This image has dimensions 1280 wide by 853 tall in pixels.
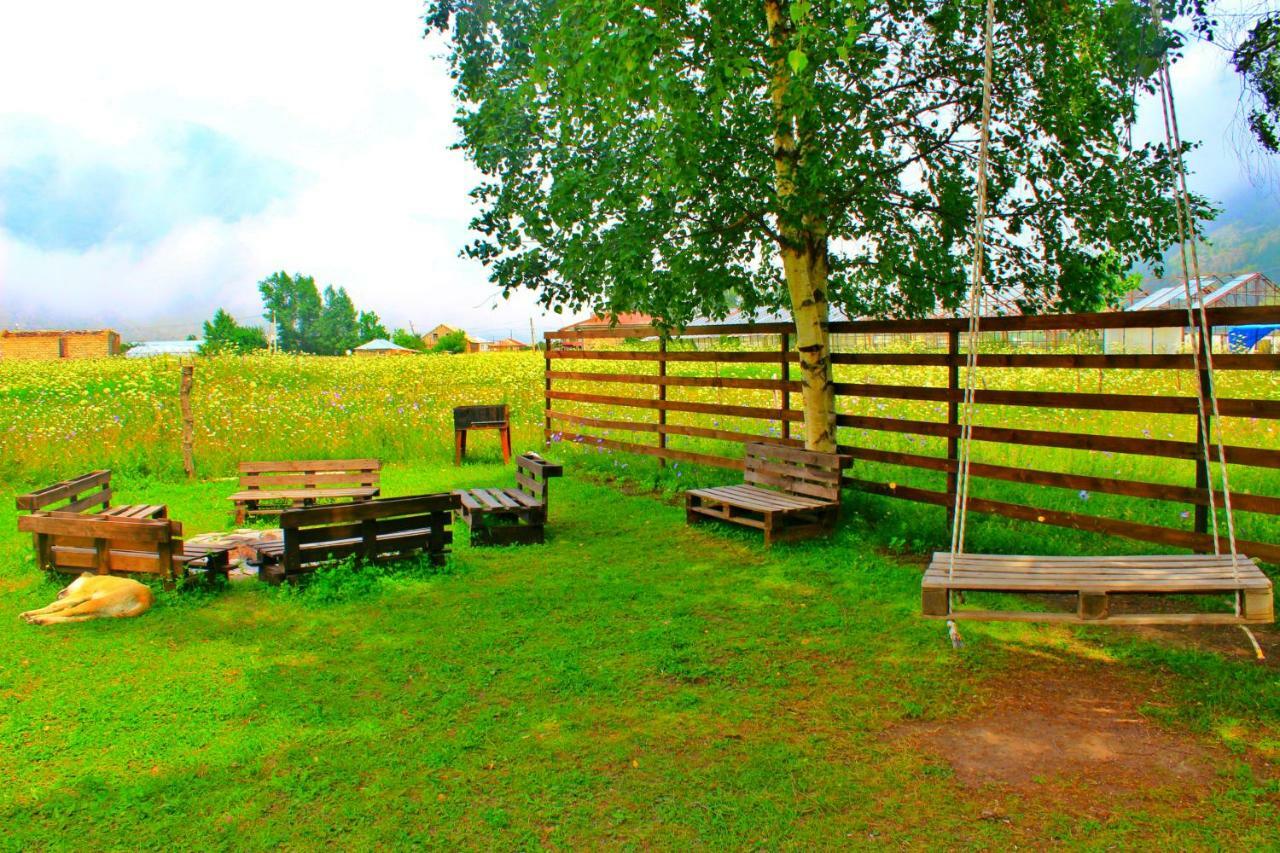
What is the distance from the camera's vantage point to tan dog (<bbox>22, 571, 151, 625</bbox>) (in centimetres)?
591

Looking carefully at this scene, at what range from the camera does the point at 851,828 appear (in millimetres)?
3301

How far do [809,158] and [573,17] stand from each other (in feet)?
6.75

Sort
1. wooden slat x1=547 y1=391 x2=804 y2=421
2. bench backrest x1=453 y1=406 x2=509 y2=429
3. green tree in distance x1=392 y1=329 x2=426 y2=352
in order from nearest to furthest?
wooden slat x1=547 y1=391 x2=804 y2=421
bench backrest x1=453 y1=406 x2=509 y2=429
green tree in distance x1=392 y1=329 x2=426 y2=352

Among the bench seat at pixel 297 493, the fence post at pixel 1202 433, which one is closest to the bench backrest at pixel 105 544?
the bench seat at pixel 297 493

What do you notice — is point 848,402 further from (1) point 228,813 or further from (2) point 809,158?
(1) point 228,813

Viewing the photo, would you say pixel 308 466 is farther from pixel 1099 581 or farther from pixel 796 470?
pixel 1099 581

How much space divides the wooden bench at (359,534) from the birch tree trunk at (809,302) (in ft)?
11.3

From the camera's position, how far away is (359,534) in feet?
22.0

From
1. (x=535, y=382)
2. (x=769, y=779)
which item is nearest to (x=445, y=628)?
(x=769, y=779)

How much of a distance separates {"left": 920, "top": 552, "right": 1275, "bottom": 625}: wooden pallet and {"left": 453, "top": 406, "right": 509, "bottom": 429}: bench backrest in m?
9.23

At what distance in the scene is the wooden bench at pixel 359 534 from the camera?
6426 mm

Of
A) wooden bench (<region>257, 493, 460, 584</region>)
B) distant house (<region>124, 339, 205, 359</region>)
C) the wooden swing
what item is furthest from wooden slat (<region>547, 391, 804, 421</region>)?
distant house (<region>124, 339, 205, 359</region>)

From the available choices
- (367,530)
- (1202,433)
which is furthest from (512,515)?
(1202,433)

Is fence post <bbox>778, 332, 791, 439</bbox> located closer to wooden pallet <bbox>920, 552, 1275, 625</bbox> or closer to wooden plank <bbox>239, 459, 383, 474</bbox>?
wooden plank <bbox>239, 459, 383, 474</bbox>
